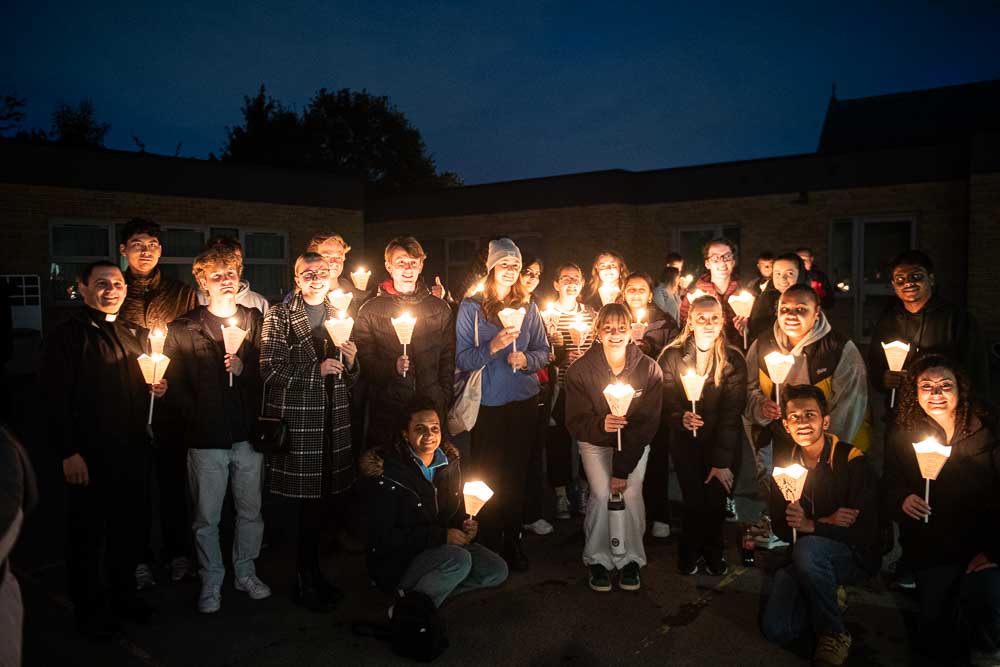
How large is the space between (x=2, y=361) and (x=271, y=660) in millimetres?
6856

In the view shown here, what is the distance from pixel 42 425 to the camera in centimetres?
1026

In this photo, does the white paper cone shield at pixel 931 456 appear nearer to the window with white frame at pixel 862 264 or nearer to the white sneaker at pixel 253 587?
the white sneaker at pixel 253 587

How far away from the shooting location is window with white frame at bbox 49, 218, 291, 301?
16906mm

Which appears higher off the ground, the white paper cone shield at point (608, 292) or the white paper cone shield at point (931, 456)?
the white paper cone shield at point (608, 292)

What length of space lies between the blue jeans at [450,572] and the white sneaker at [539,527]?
52.3 inches

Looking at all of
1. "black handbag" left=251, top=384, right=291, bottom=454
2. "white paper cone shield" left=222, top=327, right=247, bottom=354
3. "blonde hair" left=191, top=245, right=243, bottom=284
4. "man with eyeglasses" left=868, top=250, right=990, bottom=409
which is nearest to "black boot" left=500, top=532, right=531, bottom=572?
"black handbag" left=251, top=384, right=291, bottom=454

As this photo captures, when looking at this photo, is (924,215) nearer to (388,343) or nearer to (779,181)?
(779,181)

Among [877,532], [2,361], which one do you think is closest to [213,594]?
[877,532]

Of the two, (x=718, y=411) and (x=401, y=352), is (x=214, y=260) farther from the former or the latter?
(x=718, y=411)

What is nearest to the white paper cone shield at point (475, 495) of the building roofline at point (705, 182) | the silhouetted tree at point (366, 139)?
the building roofline at point (705, 182)

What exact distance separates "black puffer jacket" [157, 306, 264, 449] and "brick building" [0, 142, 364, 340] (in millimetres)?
13988

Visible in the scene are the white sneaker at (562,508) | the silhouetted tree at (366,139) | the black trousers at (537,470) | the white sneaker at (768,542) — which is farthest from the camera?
the silhouetted tree at (366,139)

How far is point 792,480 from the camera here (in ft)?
13.3

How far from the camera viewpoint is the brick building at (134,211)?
53.0 ft
